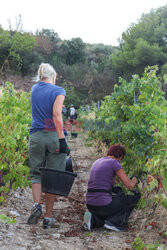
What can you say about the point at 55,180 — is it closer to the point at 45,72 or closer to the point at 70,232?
the point at 70,232

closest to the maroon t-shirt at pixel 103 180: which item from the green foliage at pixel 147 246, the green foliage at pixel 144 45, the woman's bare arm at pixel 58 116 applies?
the woman's bare arm at pixel 58 116

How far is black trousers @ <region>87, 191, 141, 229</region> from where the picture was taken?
3.52 m

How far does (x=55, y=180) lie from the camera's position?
329cm

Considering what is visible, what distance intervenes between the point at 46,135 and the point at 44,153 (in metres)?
0.20

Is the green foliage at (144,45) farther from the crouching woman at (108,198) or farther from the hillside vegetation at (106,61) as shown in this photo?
the crouching woman at (108,198)

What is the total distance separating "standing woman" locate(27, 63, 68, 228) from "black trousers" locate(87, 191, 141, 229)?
0.47 metres

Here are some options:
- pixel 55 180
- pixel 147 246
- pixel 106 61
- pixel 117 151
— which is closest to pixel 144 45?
pixel 106 61

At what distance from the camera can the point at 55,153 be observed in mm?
3482

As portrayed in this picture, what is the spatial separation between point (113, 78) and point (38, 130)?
28.8m

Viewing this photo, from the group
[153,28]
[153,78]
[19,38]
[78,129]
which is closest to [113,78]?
[153,28]

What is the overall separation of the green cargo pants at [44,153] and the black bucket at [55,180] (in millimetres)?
201

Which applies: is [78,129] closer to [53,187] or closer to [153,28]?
[53,187]

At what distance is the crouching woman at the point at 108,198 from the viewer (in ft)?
11.5

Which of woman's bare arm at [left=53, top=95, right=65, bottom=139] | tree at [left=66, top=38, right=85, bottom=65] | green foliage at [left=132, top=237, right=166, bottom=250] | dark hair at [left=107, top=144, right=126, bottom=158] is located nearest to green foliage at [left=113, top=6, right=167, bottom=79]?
tree at [left=66, top=38, right=85, bottom=65]
